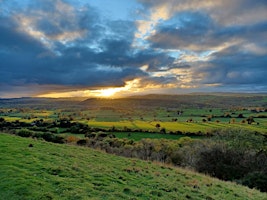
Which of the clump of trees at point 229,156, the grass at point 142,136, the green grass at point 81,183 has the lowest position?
the grass at point 142,136

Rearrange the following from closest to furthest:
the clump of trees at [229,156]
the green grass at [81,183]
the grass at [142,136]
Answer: the green grass at [81,183] → the clump of trees at [229,156] → the grass at [142,136]

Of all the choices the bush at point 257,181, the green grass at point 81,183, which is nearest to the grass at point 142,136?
the bush at point 257,181

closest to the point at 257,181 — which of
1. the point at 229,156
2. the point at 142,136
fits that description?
the point at 229,156

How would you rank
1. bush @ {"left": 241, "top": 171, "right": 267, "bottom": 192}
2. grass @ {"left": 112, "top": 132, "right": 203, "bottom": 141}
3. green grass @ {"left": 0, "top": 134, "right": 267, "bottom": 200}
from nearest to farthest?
1. green grass @ {"left": 0, "top": 134, "right": 267, "bottom": 200}
2. bush @ {"left": 241, "top": 171, "right": 267, "bottom": 192}
3. grass @ {"left": 112, "top": 132, "right": 203, "bottom": 141}

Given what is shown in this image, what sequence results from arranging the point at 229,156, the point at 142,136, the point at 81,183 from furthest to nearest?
the point at 142,136, the point at 229,156, the point at 81,183

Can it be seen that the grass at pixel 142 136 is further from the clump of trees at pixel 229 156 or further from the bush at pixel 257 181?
the bush at pixel 257 181

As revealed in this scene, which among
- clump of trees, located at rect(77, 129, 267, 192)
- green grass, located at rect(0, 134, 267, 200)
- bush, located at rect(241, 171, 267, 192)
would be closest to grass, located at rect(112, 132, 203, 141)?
clump of trees, located at rect(77, 129, 267, 192)

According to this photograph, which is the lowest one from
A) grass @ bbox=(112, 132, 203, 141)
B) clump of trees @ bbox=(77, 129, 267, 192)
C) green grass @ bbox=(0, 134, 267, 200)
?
grass @ bbox=(112, 132, 203, 141)

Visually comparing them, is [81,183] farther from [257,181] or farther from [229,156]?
[229,156]

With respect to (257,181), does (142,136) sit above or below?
below

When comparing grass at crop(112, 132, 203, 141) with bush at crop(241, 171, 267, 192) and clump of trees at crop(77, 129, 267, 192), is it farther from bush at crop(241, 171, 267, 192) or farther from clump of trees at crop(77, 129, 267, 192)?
bush at crop(241, 171, 267, 192)

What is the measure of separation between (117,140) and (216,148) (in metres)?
35.2

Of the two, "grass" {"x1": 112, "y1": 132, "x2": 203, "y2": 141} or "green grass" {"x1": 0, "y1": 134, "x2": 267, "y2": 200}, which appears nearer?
"green grass" {"x1": 0, "y1": 134, "x2": 267, "y2": 200}

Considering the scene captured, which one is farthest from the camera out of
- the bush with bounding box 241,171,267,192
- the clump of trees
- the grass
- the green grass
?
the grass
